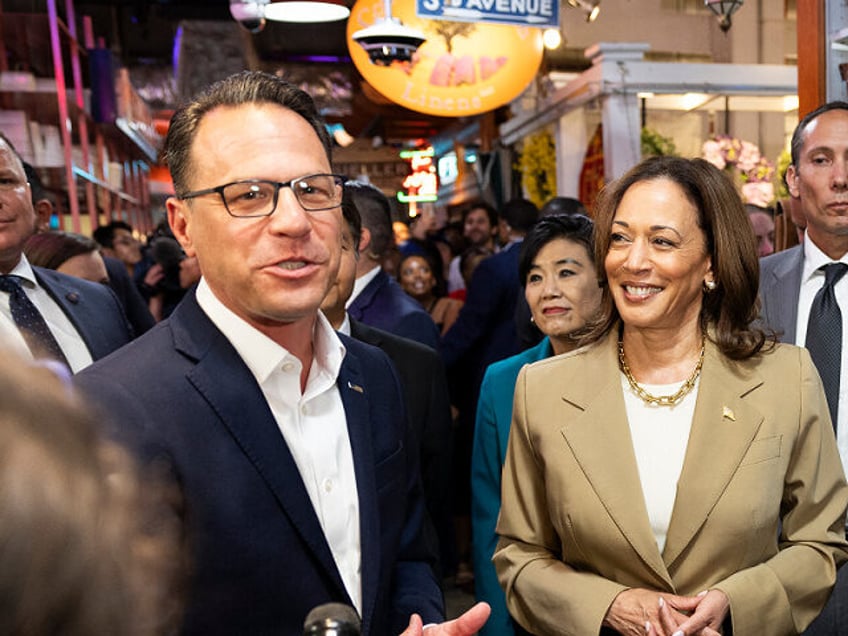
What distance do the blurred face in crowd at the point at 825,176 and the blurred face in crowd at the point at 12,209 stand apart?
7.87 feet

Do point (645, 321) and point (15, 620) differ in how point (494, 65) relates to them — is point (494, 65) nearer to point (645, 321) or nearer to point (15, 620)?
point (645, 321)

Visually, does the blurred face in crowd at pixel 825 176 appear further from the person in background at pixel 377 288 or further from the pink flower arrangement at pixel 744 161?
the pink flower arrangement at pixel 744 161

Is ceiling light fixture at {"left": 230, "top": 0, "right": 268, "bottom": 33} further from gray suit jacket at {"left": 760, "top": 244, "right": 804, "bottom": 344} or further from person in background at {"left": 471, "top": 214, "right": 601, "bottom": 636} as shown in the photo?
gray suit jacket at {"left": 760, "top": 244, "right": 804, "bottom": 344}

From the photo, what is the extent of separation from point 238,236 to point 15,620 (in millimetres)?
934

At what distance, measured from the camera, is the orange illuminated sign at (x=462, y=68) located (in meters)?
5.32

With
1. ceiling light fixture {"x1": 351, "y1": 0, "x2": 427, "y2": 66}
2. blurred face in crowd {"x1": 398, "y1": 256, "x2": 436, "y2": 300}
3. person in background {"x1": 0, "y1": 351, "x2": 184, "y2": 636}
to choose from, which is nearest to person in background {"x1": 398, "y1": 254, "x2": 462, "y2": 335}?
blurred face in crowd {"x1": 398, "y1": 256, "x2": 436, "y2": 300}

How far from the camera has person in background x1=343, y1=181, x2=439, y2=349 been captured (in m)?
3.43

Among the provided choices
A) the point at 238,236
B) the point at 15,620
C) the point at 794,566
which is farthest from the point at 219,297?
the point at 794,566

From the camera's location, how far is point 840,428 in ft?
7.88

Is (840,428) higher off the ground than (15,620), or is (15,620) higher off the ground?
(15,620)

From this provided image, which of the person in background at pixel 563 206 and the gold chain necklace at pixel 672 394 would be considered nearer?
the gold chain necklace at pixel 672 394

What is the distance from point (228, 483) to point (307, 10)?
535 centimetres

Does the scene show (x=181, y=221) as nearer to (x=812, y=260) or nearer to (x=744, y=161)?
(x=812, y=260)

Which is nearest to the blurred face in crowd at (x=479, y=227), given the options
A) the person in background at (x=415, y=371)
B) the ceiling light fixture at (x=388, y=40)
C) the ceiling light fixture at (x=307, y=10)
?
the ceiling light fixture at (x=307, y=10)
